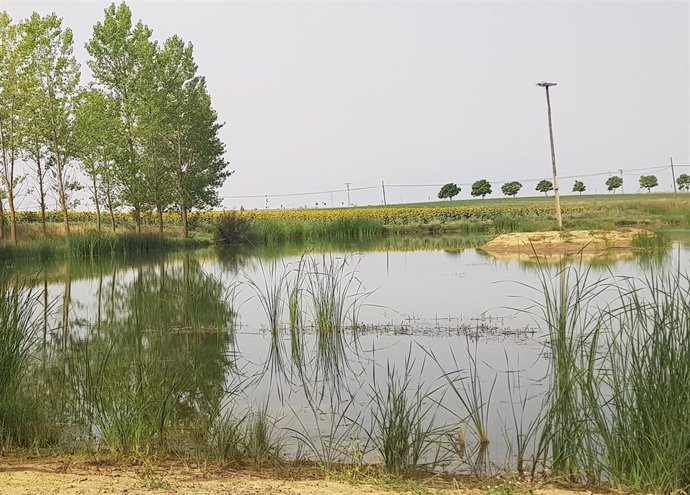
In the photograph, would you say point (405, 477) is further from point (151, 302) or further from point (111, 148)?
point (111, 148)

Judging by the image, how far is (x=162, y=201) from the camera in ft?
105

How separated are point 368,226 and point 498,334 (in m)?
28.6

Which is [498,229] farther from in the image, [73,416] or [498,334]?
[73,416]

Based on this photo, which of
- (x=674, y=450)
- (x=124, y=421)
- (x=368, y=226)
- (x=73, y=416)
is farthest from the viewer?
(x=368, y=226)

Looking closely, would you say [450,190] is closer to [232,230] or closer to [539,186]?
[539,186]

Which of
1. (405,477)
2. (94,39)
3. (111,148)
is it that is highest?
(94,39)

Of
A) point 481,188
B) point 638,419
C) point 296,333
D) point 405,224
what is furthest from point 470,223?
point 481,188

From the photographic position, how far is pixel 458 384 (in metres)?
5.96

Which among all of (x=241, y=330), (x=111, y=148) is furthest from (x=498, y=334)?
(x=111, y=148)

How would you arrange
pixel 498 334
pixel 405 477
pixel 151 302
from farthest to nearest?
pixel 151 302, pixel 498 334, pixel 405 477

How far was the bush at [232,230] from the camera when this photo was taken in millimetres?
34719

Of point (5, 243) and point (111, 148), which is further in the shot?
point (111, 148)

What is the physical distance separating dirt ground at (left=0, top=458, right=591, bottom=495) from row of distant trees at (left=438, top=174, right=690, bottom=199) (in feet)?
266

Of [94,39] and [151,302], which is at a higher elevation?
[94,39]
